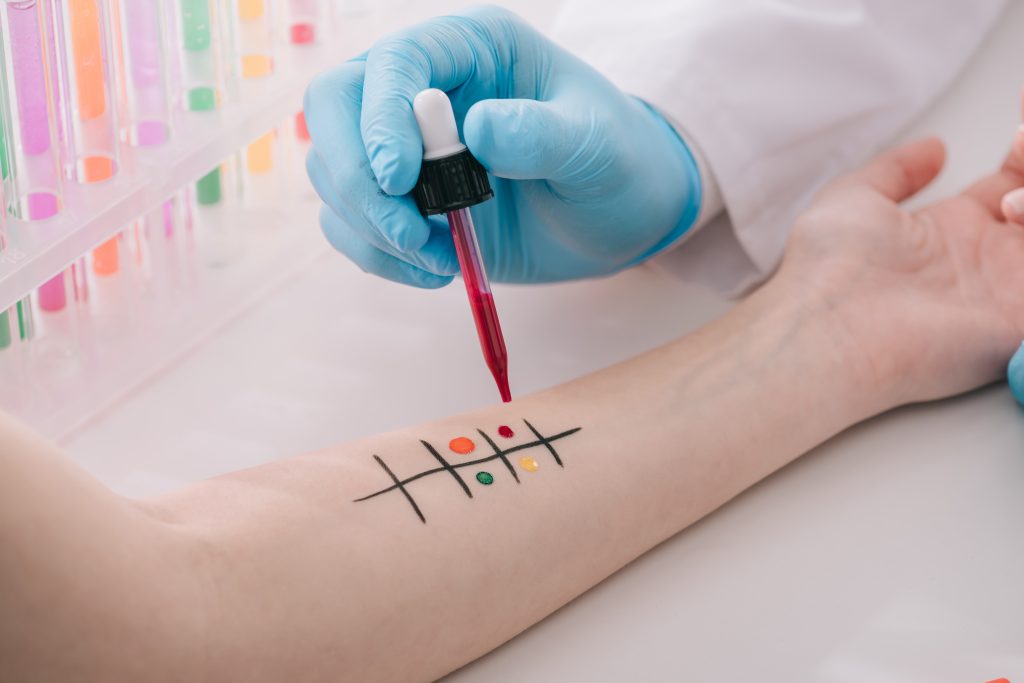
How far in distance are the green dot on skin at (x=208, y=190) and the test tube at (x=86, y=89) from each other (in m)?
0.30

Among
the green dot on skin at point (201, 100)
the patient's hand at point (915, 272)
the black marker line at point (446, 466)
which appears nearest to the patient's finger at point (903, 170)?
the patient's hand at point (915, 272)

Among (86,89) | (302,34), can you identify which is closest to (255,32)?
(302,34)

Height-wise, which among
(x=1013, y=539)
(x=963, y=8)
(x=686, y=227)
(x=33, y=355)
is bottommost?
(x=1013, y=539)

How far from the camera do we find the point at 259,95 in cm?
147

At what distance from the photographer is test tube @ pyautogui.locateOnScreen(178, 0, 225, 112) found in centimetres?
140

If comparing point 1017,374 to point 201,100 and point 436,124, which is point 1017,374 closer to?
point 436,124

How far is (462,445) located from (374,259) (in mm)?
292

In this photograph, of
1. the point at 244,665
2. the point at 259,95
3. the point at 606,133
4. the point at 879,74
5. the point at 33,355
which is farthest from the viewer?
the point at 879,74

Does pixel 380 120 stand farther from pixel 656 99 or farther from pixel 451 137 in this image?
pixel 656 99

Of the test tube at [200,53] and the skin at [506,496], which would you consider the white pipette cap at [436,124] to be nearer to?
the skin at [506,496]

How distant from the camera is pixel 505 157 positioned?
3.46 feet

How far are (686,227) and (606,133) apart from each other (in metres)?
0.27

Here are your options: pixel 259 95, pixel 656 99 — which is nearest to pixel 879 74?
pixel 656 99

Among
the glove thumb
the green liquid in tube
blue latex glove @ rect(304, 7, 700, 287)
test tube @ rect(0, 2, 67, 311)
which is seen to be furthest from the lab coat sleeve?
the green liquid in tube
